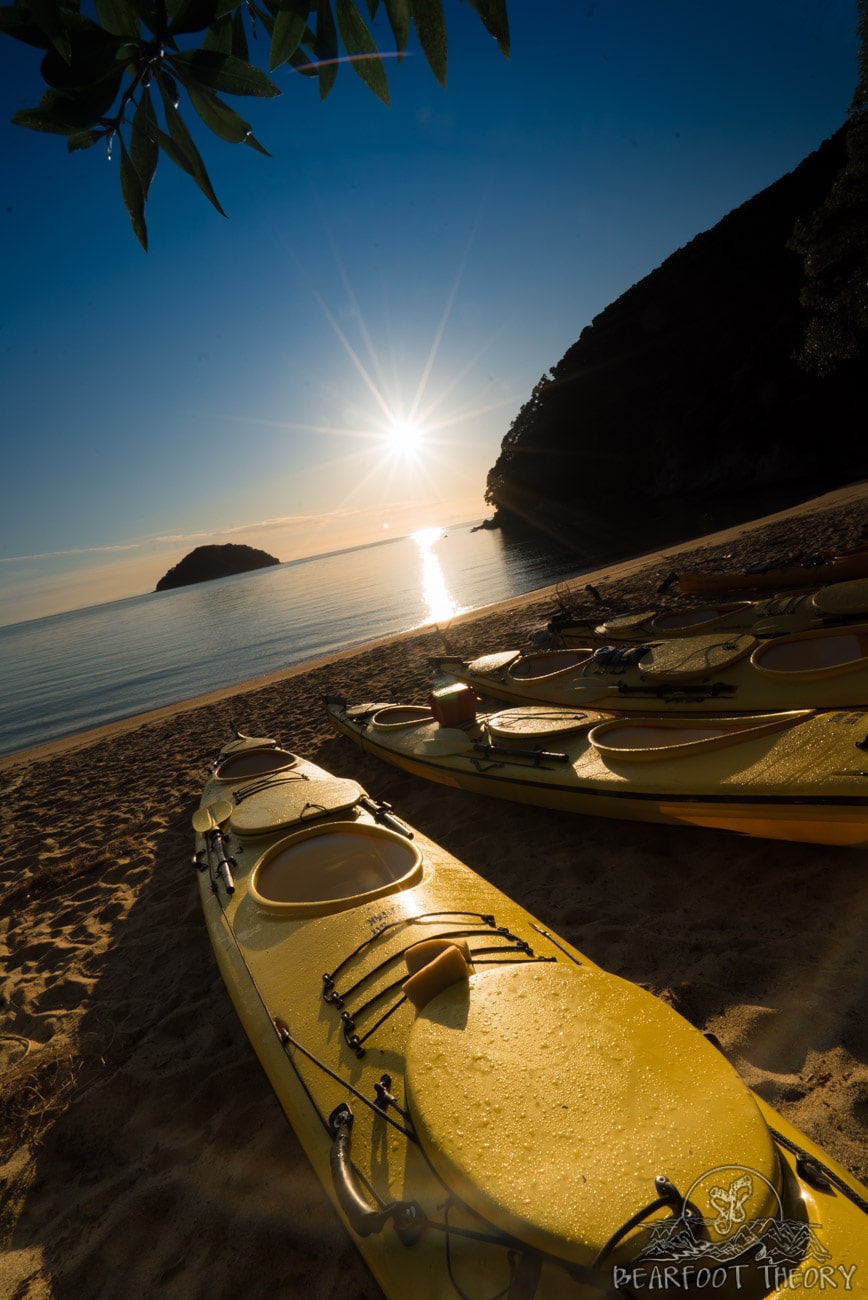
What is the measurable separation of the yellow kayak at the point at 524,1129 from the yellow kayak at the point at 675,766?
6.13ft

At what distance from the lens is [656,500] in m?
57.8

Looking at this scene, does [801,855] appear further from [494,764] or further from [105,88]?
[105,88]

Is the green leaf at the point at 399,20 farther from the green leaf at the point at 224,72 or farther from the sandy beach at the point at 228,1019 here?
the sandy beach at the point at 228,1019

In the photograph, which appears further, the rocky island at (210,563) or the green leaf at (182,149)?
the rocky island at (210,563)

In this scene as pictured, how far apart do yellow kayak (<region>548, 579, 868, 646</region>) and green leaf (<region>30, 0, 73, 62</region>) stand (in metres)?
7.32

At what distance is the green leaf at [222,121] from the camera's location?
1479 mm

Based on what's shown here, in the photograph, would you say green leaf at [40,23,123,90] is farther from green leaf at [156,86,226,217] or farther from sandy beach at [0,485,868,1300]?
sandy beach at [0,485,868,1300]

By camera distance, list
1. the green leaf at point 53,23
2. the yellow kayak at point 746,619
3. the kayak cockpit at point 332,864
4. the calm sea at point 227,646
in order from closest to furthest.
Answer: the green leaf at point 53,23
the kayak cockpit at point 332,864
the yellow kayak at point 746,619
the calm sea at point 227,646

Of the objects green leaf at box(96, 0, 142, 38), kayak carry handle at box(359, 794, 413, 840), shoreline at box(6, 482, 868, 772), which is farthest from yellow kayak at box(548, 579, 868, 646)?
green leaf at box(96, 0, 142, 38)

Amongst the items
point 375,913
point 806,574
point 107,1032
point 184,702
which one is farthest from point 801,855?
point 184,702

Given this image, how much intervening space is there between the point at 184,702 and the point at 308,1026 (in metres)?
17.1

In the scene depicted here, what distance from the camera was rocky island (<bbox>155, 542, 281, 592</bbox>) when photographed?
575 feet

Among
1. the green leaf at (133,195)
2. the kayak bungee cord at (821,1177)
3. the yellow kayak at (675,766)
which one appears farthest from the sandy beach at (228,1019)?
the green leaf at (133,195)

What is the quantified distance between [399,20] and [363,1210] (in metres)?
3.58
